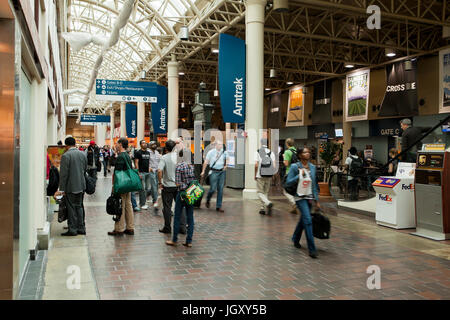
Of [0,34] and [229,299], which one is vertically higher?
[0,34]

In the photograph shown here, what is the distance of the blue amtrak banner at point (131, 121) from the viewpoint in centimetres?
3158

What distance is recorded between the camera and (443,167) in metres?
6.90

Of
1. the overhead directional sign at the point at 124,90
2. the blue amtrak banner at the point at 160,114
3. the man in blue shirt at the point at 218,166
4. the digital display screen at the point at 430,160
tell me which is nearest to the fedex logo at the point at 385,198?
the digital display screen at the point at 430,160

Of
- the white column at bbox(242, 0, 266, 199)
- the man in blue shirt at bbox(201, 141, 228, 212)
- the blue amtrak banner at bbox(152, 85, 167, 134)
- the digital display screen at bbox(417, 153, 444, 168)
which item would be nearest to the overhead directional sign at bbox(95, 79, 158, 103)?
the blue amtrak banner at bbox(152, 85, 167, 134)

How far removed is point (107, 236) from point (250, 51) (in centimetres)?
836

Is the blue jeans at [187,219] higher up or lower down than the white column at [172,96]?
lower down

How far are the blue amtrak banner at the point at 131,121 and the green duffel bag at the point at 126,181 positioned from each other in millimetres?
25099

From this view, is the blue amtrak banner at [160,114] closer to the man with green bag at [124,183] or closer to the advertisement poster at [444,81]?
the advertisement poster at [444,81]

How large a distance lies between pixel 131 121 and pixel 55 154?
25.0 m

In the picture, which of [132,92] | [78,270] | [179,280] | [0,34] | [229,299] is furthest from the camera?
[132,92]

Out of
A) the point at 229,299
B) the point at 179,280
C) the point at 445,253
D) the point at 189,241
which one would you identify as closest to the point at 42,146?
the point at 189,241

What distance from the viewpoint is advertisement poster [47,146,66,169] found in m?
7.50

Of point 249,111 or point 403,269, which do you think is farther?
point 249,111

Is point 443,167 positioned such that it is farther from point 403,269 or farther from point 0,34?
point 0,34
